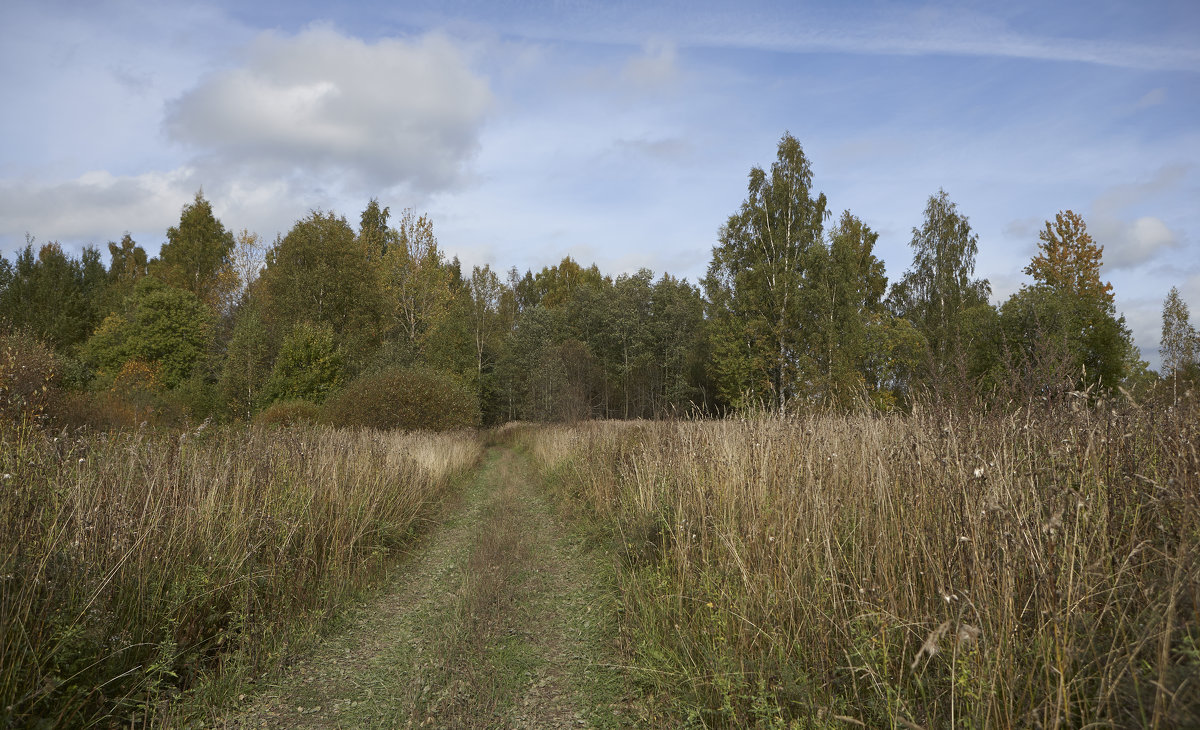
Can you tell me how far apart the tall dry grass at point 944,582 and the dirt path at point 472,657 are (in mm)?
505

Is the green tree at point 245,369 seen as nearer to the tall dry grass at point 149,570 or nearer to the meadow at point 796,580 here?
the tall dry grass at point 149,570

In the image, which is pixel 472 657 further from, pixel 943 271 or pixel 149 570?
pixel 943 271

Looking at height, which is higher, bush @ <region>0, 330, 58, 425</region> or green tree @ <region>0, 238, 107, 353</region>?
green tree @ <region>0, 238, 107, 353</region>

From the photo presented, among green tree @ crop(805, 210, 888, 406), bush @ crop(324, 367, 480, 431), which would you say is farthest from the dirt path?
green tree @ crop(805, 210, 888, 406)

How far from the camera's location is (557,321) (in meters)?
43.8

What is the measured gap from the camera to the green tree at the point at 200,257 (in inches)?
1661

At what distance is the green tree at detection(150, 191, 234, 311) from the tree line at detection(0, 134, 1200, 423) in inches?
5.7

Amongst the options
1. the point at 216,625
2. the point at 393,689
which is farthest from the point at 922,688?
the point at 216,625

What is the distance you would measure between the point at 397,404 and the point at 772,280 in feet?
54.4

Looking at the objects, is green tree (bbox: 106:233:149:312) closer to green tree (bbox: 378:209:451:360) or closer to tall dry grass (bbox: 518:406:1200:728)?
green tree (bbox: 378:209:451:360)

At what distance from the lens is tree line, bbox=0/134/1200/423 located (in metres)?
25.0

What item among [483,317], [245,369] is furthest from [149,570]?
[483,317]

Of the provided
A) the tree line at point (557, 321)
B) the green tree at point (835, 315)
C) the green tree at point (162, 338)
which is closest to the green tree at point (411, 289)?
the tree line at point (557, 321)

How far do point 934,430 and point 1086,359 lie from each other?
26932 mm
